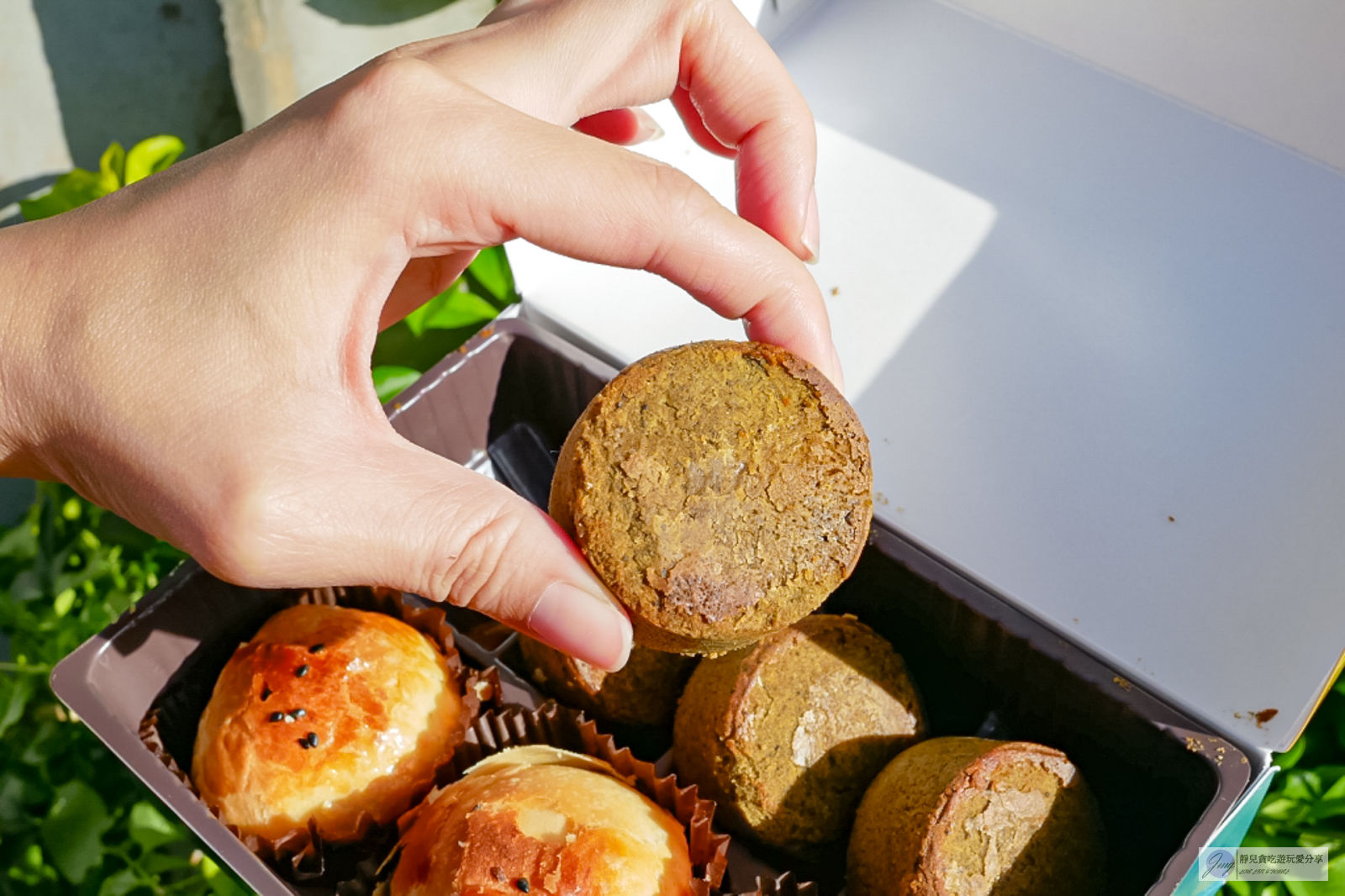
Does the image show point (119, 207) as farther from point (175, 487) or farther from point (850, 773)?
point (850, 773)

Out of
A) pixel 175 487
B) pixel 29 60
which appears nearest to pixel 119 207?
pixel 175 487

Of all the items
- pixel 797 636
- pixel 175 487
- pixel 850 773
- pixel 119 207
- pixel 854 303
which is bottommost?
pixel 850 773

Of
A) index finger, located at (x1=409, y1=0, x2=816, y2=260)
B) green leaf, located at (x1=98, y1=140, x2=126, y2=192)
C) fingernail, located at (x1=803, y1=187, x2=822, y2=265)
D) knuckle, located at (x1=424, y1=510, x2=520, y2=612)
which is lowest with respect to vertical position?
knuckle, located at (x1=424, y1=510, x2=520, y2=612)

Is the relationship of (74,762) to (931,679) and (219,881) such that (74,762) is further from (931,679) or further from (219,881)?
(931,679)

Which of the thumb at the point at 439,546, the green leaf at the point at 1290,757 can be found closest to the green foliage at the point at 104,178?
the thumb at the point at 439,546

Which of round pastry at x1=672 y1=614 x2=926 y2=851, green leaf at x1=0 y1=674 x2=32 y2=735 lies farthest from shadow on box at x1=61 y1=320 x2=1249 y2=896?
green leaf at x1=0 y1=674 x2=32 y2=735

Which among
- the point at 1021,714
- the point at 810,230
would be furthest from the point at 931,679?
the point at 810,230

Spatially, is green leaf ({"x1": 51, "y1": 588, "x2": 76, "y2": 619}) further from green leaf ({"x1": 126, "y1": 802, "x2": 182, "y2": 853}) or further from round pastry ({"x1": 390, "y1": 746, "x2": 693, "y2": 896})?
round pastry ({"x1": 390, "y1": 746, "x2": 693, "y2": 896})
